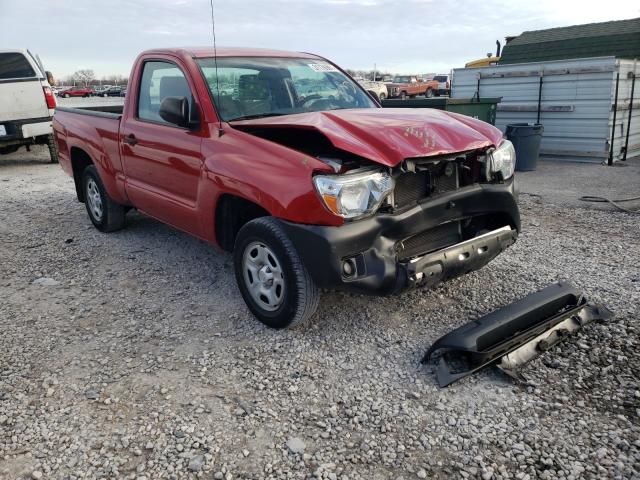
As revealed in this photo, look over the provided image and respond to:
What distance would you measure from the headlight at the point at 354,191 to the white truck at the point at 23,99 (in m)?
9.06

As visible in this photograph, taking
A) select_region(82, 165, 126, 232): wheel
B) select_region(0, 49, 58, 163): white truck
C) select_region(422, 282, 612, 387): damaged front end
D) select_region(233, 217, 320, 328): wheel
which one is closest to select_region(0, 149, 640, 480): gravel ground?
select_region(422, 282, 612, 387): damaged front end

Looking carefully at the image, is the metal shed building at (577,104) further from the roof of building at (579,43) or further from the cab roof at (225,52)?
the cab roof at (225,52)

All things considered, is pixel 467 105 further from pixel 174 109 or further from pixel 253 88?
pixel 174 109

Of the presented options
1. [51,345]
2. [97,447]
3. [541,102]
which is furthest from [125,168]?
[541,102]

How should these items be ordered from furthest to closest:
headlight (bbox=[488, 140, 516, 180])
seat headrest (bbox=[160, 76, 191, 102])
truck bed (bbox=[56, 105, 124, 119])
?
truck bed (bbox=[56, 105, 124, 119]) < seat headrest (bbox=[160, 76, 191, 102]) < headlight (bbox=[488, 140, 516, 180])

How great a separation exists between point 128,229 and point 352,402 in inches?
168

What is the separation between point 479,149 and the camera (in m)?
3.53

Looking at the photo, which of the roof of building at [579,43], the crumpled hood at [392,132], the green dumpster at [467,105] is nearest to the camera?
the crumpled hood at [392,132]

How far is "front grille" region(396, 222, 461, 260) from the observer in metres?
3.31

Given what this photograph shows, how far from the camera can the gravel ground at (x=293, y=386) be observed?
245 cm

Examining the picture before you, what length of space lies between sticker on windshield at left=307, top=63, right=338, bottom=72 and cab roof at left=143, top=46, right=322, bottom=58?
178 millimetres

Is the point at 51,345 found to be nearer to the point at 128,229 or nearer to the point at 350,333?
the point at 350,333

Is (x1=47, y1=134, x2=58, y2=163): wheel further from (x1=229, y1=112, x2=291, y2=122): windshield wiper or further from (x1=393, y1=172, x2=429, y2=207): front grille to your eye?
(x1=393, y1=172, x2=429, y2=207): front grille

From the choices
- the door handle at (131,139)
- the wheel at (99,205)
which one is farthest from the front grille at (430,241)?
the wheel at (99,205)
